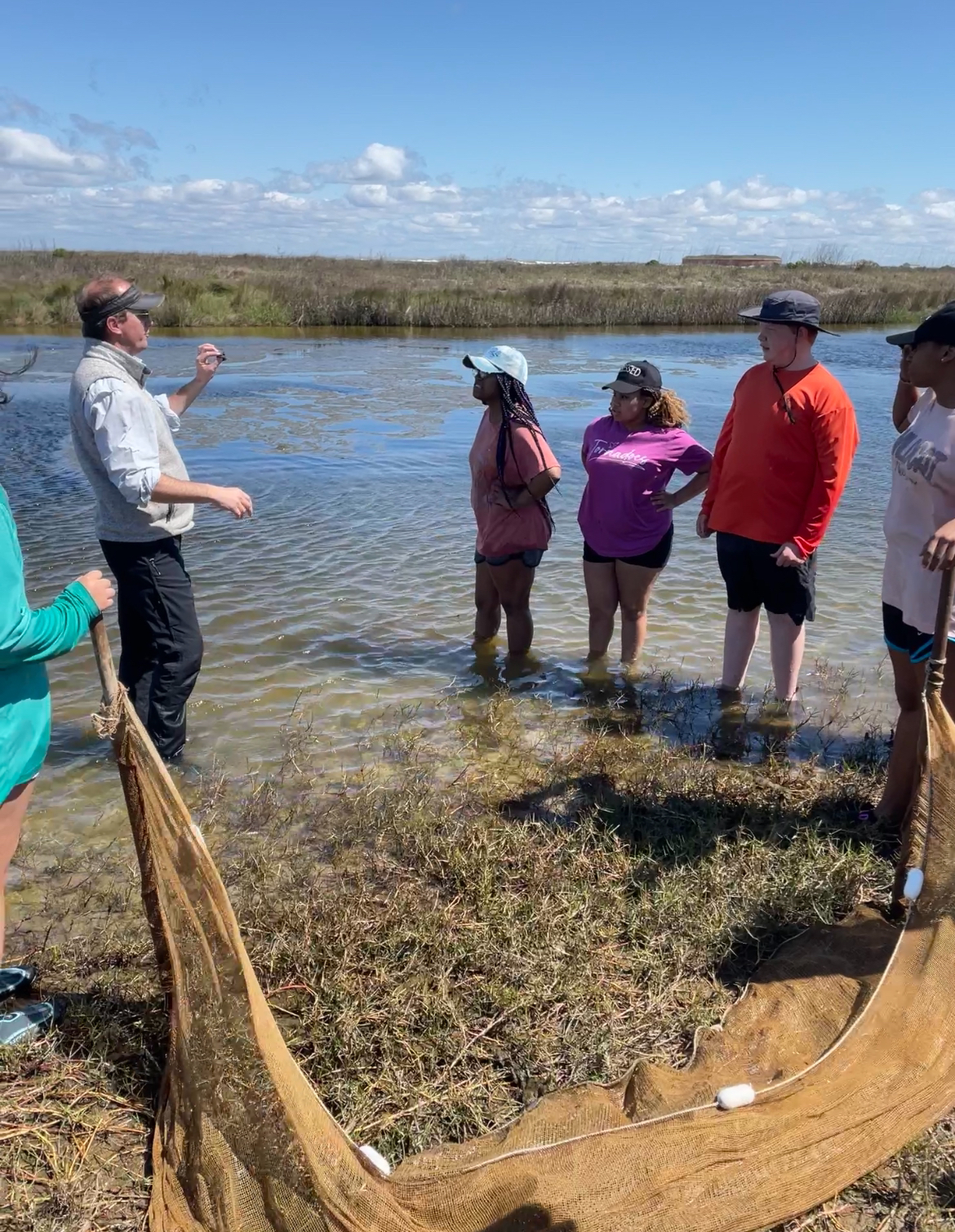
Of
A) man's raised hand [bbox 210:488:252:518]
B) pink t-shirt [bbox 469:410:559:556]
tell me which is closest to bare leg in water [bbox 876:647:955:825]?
pink t-shirt [bbox 469:410:559:556]

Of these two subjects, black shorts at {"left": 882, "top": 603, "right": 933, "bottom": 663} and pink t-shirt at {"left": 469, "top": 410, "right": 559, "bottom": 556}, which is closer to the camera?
black shorts at {"left": 882, "top": 603, "right": 933, "bottom": 663}

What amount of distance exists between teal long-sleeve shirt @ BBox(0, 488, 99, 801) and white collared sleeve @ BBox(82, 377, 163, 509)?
3.81 ft

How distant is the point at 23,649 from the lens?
2561 millimetres

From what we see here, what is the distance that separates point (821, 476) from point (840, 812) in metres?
1.62

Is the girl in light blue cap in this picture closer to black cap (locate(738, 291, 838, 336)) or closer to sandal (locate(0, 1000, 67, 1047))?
black cap (locate(738, 291, 838, 336))

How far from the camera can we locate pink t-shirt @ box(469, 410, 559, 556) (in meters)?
5.32

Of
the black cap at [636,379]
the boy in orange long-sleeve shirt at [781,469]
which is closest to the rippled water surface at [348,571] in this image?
the boy in orange long-sleeve shirt at [781,469]

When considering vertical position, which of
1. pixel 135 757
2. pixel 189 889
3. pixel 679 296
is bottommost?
pixel 189 889

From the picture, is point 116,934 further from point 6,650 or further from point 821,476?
point 821,476

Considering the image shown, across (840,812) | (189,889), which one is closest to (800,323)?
(840,812)

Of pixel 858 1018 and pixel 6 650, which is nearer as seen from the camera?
pixel 6 650

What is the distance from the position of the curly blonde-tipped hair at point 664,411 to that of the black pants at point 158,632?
2.79 metres

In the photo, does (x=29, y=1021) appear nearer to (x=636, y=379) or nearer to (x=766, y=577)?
(x=766, y=577)

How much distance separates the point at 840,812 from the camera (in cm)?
416
